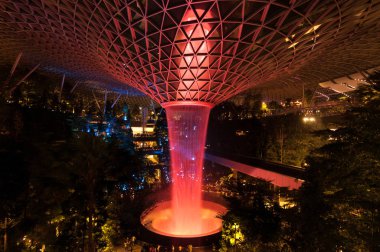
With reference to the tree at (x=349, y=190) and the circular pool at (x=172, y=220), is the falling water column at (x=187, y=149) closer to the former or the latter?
the circular pool at (x=172, y=220)

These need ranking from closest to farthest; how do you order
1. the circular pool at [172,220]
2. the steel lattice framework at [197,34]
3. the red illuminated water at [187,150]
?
the steel lattice framework at [197,34] → the circular pool at [172,220] → the red illuminated water at [187,150]

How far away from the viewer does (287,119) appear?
33125mm

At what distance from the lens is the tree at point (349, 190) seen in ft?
30.5

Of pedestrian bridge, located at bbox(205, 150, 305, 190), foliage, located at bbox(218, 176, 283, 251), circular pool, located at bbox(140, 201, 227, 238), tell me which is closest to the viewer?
foliage, located at bbox(218, 176, 283, 251)

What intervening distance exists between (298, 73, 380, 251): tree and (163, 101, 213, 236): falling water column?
15263 mm

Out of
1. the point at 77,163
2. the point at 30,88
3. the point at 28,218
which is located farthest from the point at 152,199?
the point at 30,88

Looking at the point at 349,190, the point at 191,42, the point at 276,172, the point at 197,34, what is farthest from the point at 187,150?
the point at 349,190

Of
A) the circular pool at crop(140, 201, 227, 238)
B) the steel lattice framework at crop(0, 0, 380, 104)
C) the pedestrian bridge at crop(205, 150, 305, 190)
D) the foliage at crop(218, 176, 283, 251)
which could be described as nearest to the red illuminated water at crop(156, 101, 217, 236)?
the circular pool at crop(140, 201, 227, 238)

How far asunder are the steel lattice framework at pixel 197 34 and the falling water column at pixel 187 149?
1562 millimetres

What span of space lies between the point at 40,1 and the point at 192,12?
11975 mm

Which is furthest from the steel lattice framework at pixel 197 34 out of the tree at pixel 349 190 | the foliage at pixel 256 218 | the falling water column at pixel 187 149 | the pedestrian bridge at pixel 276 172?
the foliage at pixel 256 218

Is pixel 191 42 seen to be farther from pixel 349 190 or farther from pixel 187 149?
pixel 349 190

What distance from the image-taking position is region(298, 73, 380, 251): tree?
9.30 metres

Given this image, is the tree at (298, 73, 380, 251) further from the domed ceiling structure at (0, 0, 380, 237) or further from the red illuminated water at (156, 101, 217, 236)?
the red illuminated water at (156, 101, 217, 236)
